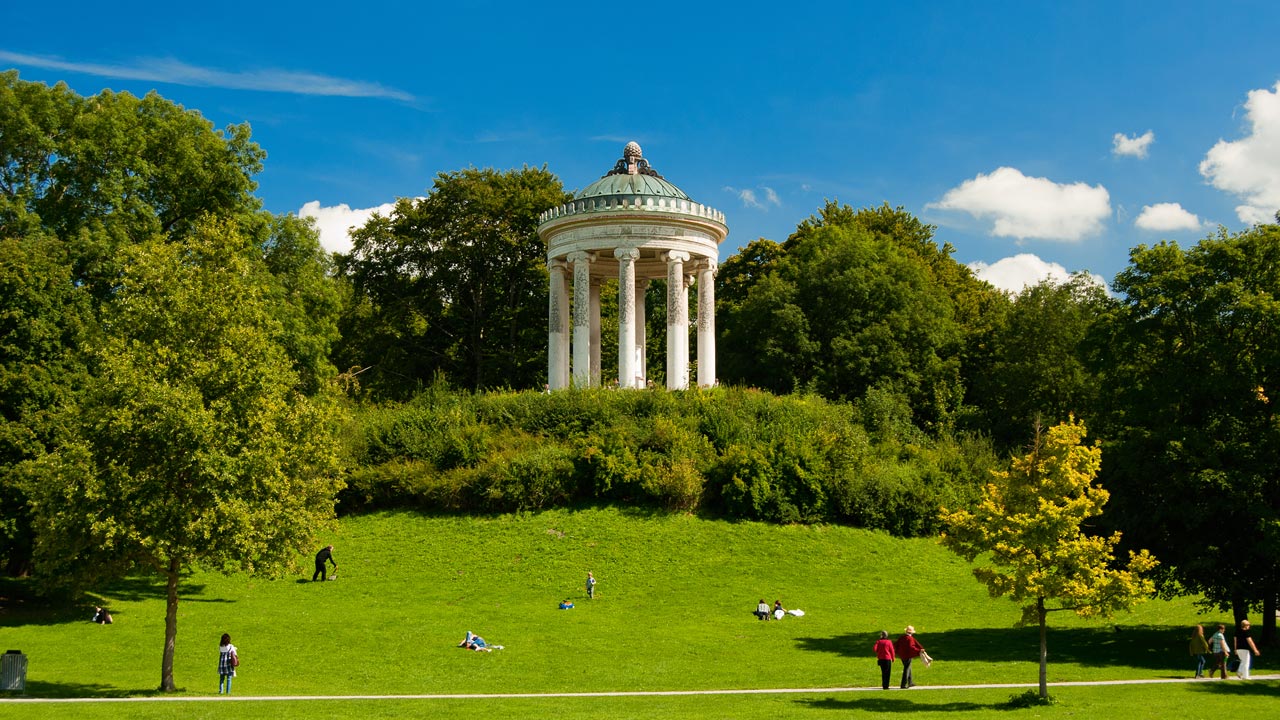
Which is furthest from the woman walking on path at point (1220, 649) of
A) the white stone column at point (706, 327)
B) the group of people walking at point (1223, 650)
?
the white stone column at point (706, 327)

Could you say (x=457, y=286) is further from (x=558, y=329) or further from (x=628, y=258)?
(x=628, y=258)

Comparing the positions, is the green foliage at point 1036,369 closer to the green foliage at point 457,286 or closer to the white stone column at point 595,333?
the white stone column at point 595,333

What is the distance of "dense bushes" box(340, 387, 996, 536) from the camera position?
1545 inches

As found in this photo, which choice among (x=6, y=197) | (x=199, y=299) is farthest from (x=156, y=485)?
(x=6, y=197)

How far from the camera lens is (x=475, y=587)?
3291cm

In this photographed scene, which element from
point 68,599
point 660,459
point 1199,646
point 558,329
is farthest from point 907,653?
point 558,329

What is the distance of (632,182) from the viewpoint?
48.1 m

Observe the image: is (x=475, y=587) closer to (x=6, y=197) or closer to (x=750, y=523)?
(x=750, y=523)

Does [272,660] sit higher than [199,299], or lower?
lower

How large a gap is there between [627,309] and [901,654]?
25.4m

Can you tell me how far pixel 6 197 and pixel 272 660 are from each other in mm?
→ 22022

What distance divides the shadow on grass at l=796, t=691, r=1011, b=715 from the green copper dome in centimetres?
2887

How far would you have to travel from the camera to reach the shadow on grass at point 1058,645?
25.5 meters

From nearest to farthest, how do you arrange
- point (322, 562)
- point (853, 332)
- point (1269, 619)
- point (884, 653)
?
point (884, 653) < point (1269, 619) < point (322, 562) < point (853, 332)
